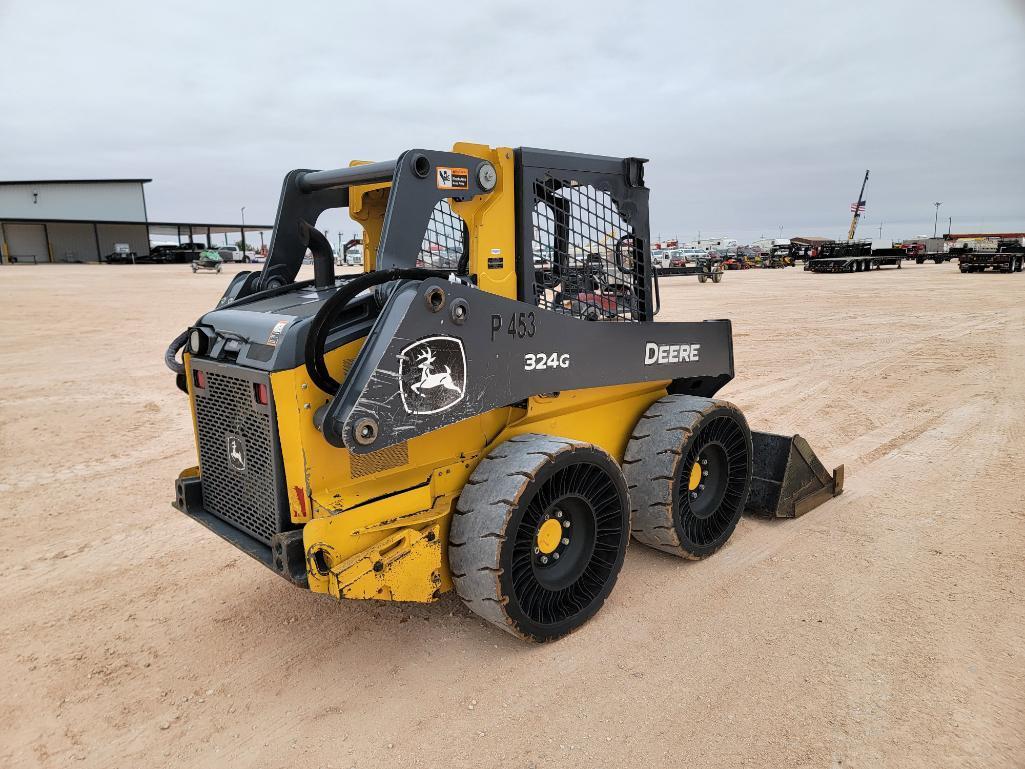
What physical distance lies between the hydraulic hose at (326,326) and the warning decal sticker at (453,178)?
1.96 ft

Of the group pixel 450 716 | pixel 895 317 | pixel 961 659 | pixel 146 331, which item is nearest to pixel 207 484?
pixel 450 716

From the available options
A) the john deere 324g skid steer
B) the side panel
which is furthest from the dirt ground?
the side panel

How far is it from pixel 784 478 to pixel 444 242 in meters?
2.98

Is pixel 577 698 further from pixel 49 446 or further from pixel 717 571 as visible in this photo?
pixel 49 446

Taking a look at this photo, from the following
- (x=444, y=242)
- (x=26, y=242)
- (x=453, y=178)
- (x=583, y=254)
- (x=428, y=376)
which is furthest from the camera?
Answer: (x=26, y=242)

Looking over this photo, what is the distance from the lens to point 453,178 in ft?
11.3

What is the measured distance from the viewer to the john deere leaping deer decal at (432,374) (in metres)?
3.00

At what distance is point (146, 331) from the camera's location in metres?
14.8

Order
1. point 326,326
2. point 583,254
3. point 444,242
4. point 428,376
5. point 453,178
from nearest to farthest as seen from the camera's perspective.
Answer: point 326,326 < point 428,376 < point 453,178 < point 583,254 < point 444,242

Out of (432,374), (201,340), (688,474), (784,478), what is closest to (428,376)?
(432,374)

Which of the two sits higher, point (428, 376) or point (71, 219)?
point (71, 219)

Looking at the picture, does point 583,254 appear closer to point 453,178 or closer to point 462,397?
point 453,178

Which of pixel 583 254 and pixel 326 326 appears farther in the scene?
pixel 583 254

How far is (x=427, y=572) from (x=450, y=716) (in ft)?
2.07
